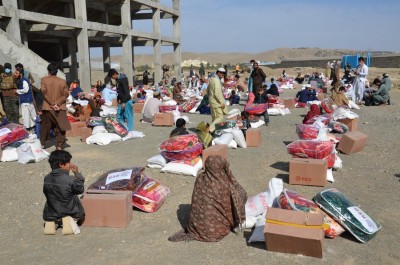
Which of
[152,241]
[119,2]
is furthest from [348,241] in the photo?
[119,2]

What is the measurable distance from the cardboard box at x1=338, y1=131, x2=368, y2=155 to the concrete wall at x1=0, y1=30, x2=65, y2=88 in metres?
8.17

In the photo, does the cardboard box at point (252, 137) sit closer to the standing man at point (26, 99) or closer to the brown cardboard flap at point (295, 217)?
the brown cardboard flap at point (295, 217)

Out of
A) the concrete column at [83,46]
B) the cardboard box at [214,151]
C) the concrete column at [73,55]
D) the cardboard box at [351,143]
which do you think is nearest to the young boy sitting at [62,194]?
the cardboard box at [214,151]

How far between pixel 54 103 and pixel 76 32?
1019cm

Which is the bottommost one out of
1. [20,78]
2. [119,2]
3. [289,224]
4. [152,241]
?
[152,241]

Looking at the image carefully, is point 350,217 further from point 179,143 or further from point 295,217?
point 179,143

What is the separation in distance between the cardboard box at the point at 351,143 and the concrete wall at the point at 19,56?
817 centimetres

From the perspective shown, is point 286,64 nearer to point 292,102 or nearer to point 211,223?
point 292,102

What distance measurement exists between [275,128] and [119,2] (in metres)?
12.4

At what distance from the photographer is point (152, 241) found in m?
3.66

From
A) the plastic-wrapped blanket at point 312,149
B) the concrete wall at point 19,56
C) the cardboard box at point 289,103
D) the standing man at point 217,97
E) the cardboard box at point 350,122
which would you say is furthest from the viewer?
the cardboard box at point 289,103

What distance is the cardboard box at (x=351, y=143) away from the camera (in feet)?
22.0

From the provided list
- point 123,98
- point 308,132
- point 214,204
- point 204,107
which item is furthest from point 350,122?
point 214,204

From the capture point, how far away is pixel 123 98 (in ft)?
26.2
